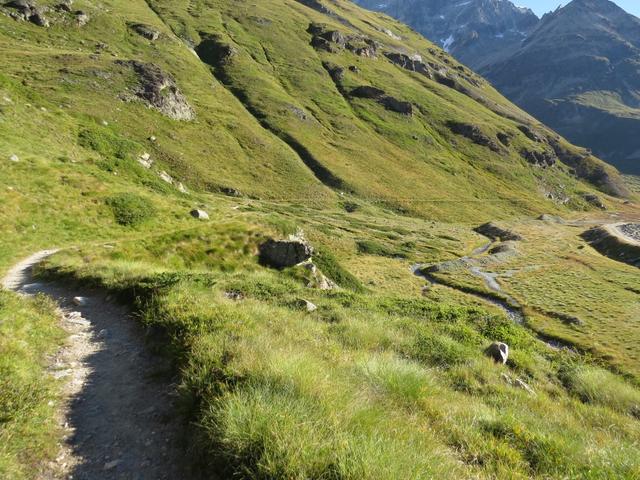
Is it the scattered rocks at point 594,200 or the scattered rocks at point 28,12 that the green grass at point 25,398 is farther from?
the scattered rocks at point 594,200

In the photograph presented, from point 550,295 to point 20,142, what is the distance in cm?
7024

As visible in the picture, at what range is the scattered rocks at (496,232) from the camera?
10706 centimetres

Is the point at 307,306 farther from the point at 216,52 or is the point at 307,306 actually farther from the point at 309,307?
the point at 216,52

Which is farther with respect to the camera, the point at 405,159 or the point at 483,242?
the point at 405,159

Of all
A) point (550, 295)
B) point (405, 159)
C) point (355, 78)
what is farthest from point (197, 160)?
point (355, 78)

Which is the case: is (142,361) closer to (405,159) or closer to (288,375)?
(288,375)

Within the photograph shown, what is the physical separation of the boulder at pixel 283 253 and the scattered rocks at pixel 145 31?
12562 centimetres

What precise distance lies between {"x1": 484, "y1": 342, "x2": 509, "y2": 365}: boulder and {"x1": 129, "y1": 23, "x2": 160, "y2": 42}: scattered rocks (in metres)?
144

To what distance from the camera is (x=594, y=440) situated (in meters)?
7.03

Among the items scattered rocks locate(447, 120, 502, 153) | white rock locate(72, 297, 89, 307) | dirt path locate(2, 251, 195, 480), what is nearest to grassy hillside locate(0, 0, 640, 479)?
dirt path locate(2, 251, 195, 480)

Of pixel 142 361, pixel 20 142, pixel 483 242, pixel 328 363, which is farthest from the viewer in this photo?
pixel 483 242

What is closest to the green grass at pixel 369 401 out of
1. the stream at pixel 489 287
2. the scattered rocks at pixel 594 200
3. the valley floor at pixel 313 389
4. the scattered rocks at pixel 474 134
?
the valley floor at pixel 313 389

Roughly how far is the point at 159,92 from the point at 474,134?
142314 millimetres

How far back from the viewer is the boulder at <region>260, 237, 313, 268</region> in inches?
1168
